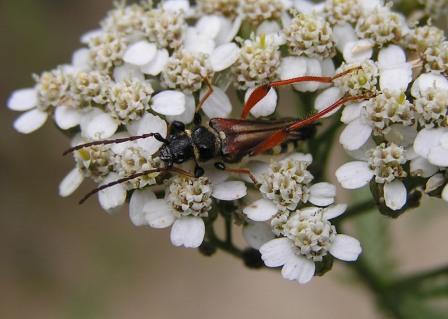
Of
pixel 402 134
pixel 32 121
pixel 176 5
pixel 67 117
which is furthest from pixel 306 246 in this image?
pixel 32 121

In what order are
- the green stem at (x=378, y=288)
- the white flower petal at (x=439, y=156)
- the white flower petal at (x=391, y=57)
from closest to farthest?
1. the white flower petal at (x=439, y=156)
2. the white flower petal at (x=391, y=57)
3. the green stem at (x=378, y=288)

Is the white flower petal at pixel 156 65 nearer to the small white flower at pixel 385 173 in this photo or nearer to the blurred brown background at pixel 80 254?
the small white flower at pixel 385 173

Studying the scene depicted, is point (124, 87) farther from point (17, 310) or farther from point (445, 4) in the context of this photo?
point (17, 310)

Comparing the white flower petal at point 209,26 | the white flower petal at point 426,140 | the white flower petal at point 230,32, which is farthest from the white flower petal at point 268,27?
the white flower petal at point 426,140

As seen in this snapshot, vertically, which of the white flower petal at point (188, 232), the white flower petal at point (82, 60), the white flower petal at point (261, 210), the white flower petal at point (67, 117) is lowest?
the white flower petal at point (261, 210)

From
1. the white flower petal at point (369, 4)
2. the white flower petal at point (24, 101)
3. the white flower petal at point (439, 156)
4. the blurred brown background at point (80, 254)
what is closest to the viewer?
the white flower petal at point (439, 156)

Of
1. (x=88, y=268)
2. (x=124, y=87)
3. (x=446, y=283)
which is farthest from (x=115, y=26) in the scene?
(x=88, y=268)
